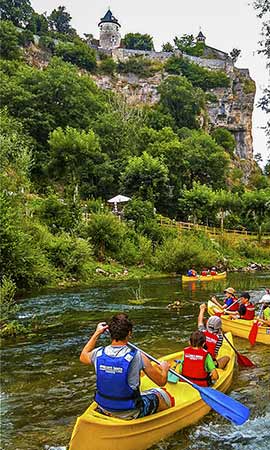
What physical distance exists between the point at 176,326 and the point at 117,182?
29676mm

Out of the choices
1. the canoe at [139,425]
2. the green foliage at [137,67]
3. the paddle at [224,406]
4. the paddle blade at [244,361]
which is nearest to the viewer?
the canoe at [139,425]

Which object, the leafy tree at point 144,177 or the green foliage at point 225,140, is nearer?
the leafy tree at point 144,177

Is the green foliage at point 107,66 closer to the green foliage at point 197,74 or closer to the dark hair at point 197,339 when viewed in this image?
the green foliage at point 197,74

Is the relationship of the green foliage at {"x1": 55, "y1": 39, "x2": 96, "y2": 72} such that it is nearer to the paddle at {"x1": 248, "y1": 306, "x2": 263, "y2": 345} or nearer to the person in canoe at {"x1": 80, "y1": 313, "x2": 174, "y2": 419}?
the paddle at {"x1": 248, "y1": 306, "x2": 263, "y2": 345}

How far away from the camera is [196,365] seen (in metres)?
6.04

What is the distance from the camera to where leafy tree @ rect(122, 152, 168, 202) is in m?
37.9

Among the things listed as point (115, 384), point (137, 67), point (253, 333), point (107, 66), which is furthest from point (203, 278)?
point (137, 67)

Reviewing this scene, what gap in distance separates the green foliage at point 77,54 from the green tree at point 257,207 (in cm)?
4312

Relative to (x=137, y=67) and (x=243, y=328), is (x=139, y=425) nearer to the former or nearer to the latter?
(x=243, y=328)

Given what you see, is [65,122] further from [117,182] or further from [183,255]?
[183,255]

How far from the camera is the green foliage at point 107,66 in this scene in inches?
2970

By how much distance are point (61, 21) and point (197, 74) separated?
31541mm

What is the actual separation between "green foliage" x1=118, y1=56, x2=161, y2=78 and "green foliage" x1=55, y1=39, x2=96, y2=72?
6.06m

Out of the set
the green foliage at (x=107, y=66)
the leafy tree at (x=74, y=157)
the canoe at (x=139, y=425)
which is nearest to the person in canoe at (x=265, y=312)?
the canoe at (x=139, y=425)
